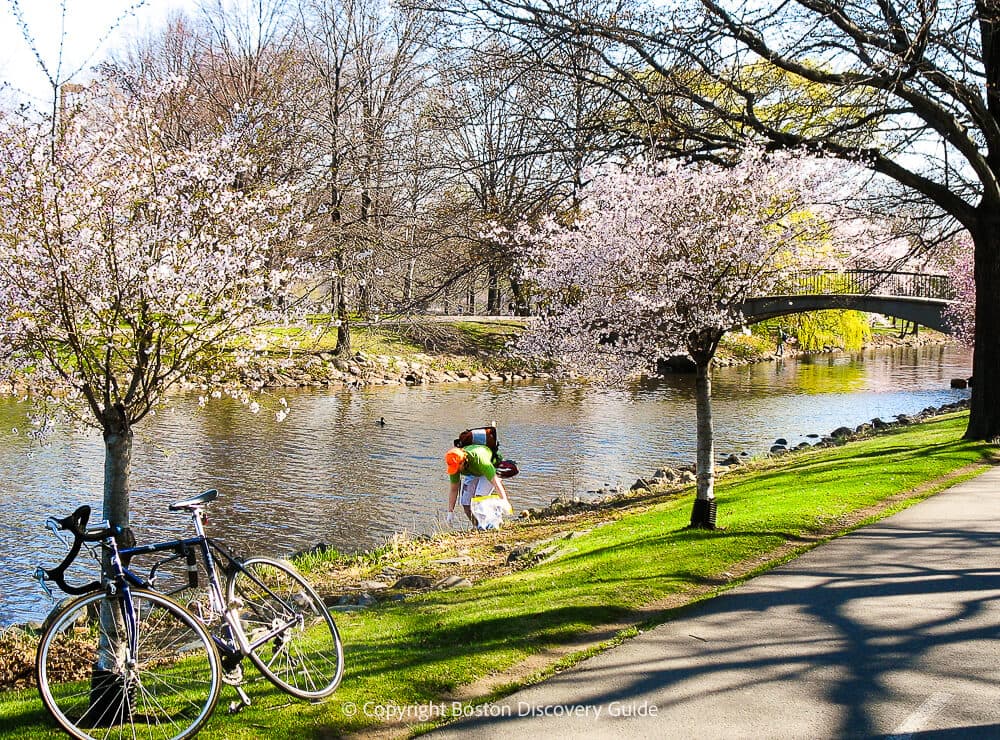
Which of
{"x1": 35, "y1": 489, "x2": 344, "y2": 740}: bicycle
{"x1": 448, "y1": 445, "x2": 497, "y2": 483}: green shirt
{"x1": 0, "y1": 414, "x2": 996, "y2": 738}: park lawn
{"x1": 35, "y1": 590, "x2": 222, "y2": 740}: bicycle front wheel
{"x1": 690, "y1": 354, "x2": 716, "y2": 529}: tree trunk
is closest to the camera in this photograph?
{"x1": 35, "y1": 590, "x2": 222, "y2": 740}: bicycle front wheel

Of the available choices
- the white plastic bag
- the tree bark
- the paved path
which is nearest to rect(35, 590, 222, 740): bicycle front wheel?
the paved path

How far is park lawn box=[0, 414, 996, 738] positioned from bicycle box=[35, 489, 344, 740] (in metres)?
0.20

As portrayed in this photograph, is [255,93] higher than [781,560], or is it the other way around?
[255,93]

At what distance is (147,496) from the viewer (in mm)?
17078

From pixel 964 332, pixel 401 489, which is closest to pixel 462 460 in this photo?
pixel 401 489

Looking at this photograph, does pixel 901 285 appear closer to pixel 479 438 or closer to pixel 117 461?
pixel 479 438

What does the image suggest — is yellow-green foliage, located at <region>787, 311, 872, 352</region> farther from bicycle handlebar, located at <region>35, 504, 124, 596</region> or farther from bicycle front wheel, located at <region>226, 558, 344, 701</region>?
bicycle handlebar, located at <region>35, 504, 124, 596</region>

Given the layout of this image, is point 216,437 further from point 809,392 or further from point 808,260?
point 809,392

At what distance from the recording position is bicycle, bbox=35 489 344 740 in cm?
485

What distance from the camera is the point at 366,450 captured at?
2228 cm

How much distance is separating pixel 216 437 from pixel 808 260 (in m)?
17.1

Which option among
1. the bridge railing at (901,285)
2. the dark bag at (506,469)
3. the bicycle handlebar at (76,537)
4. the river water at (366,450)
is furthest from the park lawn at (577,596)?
the bridge railing at (901,285)

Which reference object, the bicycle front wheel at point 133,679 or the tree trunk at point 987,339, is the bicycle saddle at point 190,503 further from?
the tree trunk at point 987,339

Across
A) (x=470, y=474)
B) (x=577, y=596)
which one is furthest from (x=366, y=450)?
(x=577, y=596)
